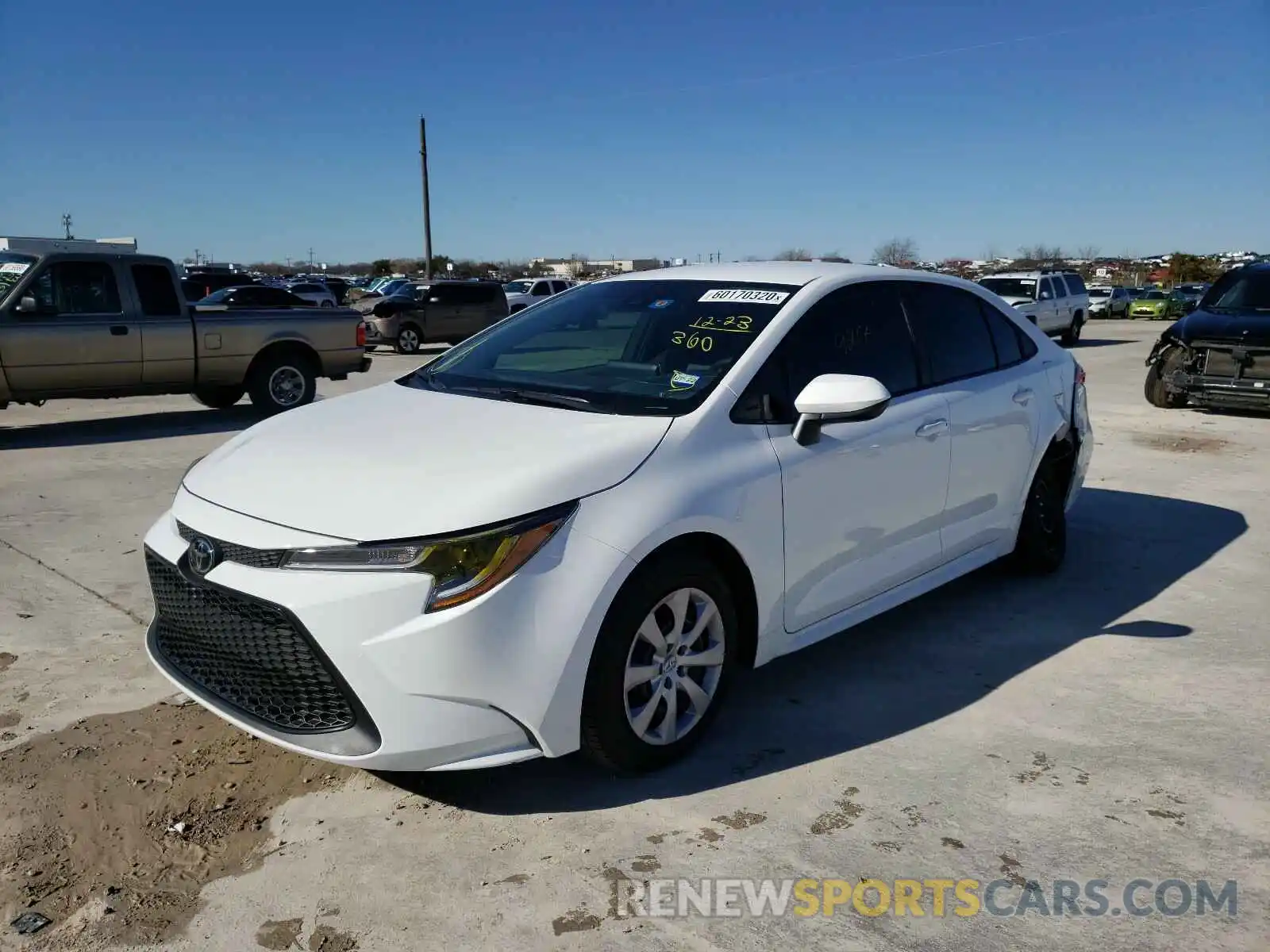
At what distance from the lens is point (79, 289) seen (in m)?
10.6

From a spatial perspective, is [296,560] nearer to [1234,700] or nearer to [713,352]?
[713,352]

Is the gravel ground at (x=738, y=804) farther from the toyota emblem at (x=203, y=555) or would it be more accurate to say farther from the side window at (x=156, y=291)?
the side window at (x=156, y=291)

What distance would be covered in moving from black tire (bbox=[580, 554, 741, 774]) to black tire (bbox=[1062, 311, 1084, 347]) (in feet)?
81.2

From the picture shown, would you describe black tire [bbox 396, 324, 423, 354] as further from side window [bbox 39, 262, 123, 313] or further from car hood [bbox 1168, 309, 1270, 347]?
car hood [bbox 1168, 309, 1270, 347]

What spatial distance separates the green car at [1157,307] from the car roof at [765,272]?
41934 millimetres

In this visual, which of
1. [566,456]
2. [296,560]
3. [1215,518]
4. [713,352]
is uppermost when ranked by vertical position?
[713,352]

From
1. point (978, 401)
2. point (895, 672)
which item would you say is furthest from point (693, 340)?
point (895, 672)

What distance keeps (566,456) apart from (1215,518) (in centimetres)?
581

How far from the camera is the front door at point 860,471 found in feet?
12.6

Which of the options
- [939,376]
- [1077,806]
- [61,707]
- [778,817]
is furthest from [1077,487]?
[61,707]

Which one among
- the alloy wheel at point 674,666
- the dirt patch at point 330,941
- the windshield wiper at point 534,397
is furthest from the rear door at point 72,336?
the dirt patch at point 330,941

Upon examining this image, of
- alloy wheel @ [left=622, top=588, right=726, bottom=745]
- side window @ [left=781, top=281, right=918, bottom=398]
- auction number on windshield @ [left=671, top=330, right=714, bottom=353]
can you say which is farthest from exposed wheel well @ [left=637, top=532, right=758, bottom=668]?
auction number on windshield @ [left=671, top=330, right=714, bottom=353]

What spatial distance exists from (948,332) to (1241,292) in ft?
32.0

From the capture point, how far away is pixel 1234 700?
13.9 feet
